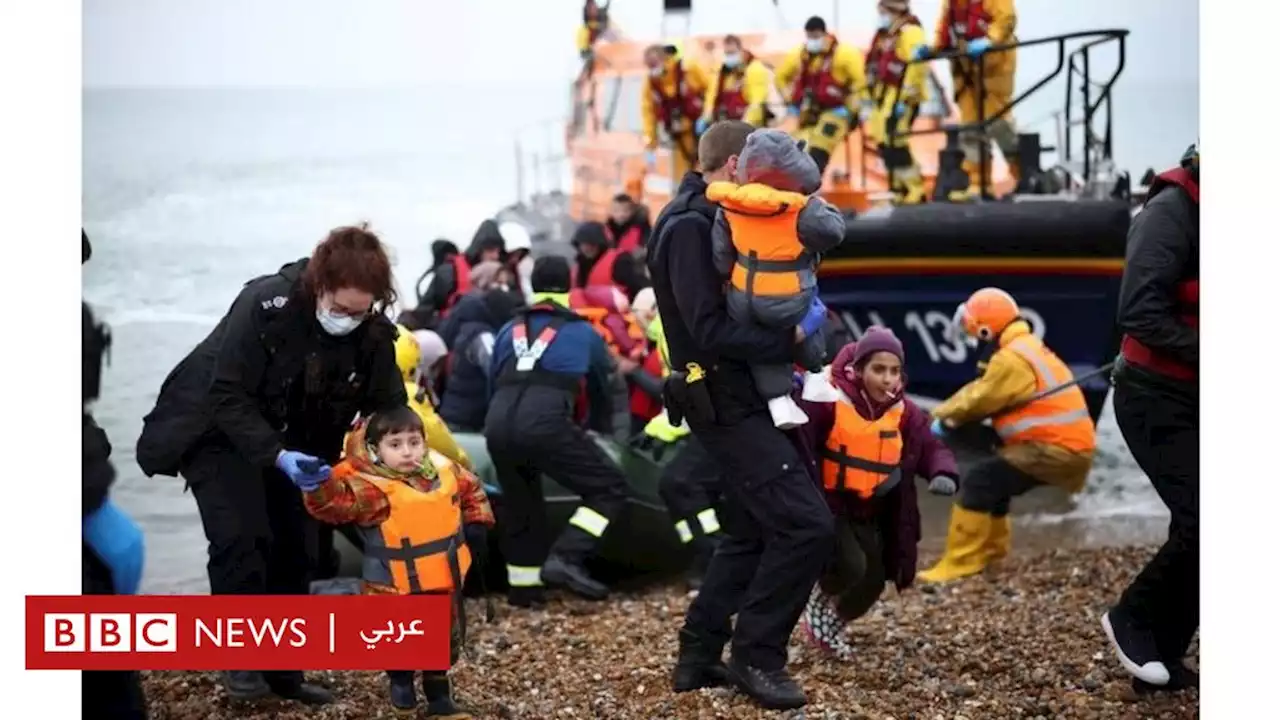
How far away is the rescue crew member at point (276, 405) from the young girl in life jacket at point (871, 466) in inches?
32.9

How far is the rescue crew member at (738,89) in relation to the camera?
7.20m

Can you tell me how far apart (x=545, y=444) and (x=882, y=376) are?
41.4 inches

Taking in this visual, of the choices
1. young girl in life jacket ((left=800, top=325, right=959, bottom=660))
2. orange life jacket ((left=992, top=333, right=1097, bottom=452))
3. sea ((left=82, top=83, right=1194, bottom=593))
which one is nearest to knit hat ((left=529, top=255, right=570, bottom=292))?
sea ((left=82, top=83, right=1194, bottom=593))

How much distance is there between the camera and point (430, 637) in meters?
3.46

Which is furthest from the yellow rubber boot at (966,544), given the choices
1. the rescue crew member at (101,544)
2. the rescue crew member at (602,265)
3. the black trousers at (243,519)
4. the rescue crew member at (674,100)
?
the rescue crew member at (674,100)

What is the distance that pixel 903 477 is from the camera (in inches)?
155

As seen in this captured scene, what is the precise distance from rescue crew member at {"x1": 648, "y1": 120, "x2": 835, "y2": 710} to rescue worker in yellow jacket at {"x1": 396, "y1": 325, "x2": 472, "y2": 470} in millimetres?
1013

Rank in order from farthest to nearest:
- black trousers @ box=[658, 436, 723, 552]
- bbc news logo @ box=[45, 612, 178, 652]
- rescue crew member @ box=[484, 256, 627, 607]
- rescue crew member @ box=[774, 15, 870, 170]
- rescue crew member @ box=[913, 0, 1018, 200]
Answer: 1. rescue crew member @ box=[774, 15, 870, 170]
2. rescue crew member @ box=[913, 0, 1018, 200]
3. black trousers @ box=[658, 436, 723, 552]
4. rescue crew member @ box=[484, 256, 627, 607]
5. bbc news logo @ box=[45, 612, 178, 652]

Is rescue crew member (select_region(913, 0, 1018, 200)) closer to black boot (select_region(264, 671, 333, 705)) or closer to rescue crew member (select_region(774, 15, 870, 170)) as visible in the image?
rescue crew member (select_region(774, 15, 870, 170))

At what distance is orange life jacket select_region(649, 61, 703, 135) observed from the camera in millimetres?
7824

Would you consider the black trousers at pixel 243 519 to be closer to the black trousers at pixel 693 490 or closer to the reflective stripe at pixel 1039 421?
the black trousers at pixel 693 490

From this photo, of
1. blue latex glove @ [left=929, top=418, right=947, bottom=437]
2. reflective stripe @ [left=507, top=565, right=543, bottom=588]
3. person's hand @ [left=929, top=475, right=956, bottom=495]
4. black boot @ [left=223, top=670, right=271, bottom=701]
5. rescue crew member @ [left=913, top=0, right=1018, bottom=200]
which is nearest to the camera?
black boot @ [left=223, top=670, right=271, bottom=701]
